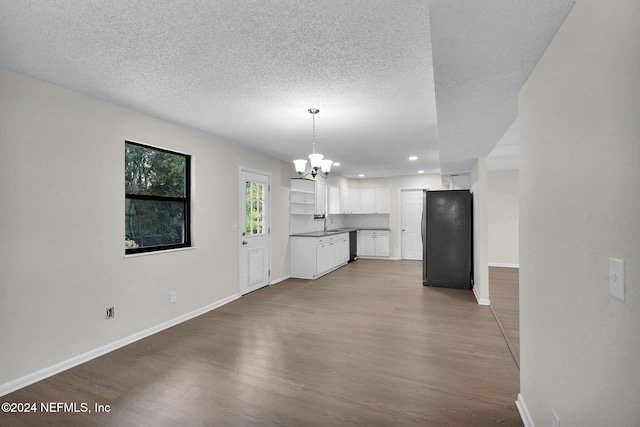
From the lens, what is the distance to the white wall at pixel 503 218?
23.7 feet

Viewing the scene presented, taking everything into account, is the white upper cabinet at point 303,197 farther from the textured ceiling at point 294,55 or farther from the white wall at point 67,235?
the textured ceiling at point 294,55

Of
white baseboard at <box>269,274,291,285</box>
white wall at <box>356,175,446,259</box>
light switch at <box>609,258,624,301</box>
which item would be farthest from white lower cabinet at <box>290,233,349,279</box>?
light switch at <box>609,258,624,301</box>

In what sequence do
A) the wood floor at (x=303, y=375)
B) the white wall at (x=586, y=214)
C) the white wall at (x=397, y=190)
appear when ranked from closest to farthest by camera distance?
the white wall at (x=586, y=214)
the wood floor at (x=303, y=375)
the white wall at (x=397, y=190)

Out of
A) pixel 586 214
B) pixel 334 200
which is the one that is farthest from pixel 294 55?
pixel 334 200

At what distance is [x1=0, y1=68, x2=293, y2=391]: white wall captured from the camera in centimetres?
237

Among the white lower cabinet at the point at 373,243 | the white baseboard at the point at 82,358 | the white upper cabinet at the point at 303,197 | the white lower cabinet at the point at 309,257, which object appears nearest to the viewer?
the white baseboard at the point at 82,358

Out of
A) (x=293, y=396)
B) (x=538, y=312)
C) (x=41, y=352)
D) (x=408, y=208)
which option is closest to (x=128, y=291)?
(x=41, y=352)

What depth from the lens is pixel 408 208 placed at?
8898 mm

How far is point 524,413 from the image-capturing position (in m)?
1.92

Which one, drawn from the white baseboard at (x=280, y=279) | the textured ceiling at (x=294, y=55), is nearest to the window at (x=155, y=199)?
the textured ceiling at (x=294, y=55)

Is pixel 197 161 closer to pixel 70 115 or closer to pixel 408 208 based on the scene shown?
pixel 70 115

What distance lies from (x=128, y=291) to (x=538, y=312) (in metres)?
3.50

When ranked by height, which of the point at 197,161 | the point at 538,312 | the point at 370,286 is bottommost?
the point at 370,286

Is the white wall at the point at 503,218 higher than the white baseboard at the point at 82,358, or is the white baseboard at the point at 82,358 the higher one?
the white wall at the point at 503,218
